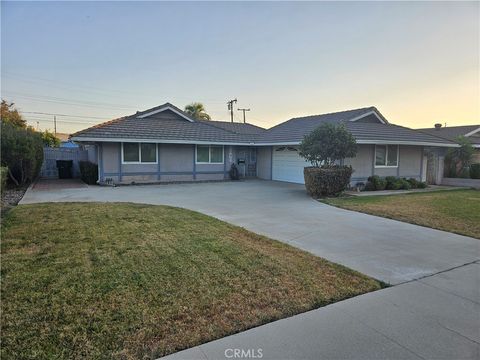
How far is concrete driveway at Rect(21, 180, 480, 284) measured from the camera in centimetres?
510

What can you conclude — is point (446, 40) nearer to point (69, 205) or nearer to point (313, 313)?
point (313, 313)

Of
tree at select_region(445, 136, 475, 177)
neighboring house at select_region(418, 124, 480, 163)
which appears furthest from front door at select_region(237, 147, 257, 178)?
neighboring house at select_region(418, 124, 480, 163)

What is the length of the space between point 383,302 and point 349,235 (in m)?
3.19

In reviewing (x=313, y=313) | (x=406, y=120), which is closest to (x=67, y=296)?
(x=313, y=313)

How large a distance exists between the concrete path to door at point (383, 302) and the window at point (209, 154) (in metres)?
10.8

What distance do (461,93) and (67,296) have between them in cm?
1509

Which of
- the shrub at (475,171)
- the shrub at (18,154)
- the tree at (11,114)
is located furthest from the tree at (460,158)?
the tree at (11,114)

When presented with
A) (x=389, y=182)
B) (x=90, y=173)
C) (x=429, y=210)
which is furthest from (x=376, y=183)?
(x=90, y=173)

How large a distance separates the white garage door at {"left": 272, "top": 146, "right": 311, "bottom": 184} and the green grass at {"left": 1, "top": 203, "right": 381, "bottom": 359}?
1212cm

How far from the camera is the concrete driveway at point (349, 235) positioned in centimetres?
510

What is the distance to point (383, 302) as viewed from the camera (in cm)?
373

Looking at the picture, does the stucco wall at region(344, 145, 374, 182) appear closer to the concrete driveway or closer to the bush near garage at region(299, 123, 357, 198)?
the bush near garage at region(299, 123, 357, 198)

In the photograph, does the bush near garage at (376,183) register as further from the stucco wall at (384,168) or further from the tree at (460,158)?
the tree at (460,158)

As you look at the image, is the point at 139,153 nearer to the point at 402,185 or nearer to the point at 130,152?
the point at 130,152
